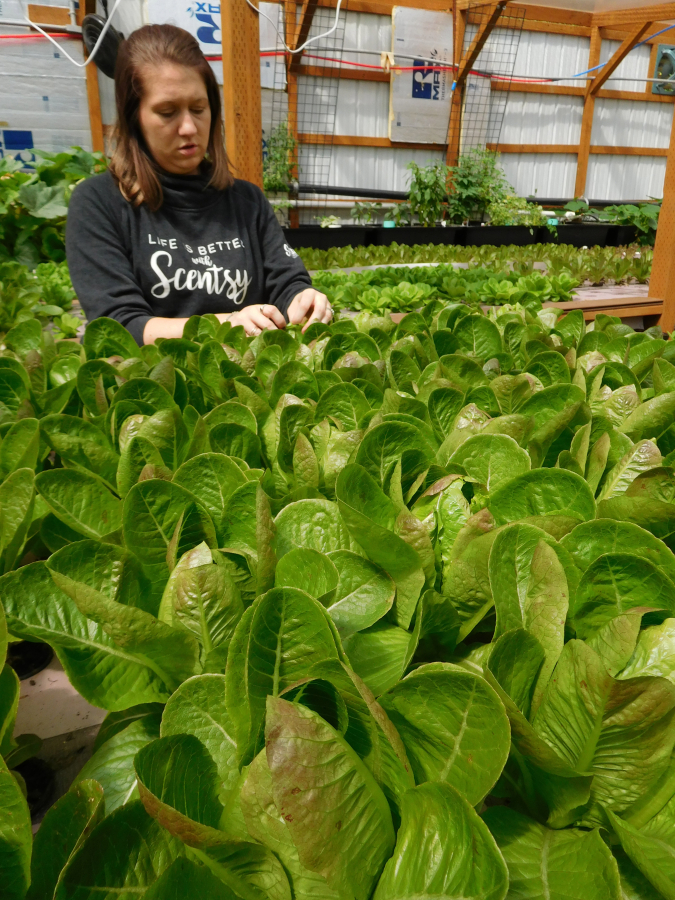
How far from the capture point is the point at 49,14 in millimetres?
7113

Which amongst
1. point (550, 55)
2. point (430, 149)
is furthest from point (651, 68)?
point (430, 149)

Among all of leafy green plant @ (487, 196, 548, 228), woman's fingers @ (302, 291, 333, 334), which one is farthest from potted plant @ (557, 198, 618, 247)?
woman's fingers @ (302, 291, 333, 334)

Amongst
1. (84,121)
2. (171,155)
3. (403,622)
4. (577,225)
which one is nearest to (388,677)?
(403,622)

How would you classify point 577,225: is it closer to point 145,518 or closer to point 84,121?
point 84,121

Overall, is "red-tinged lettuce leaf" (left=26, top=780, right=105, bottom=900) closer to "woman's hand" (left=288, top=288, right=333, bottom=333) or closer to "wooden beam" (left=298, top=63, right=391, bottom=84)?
"woman's hand" (left=288, top=288, right=333, bottom=333)

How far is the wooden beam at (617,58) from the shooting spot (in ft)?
33.1

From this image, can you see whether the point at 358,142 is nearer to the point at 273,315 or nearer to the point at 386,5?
the point at 386,5

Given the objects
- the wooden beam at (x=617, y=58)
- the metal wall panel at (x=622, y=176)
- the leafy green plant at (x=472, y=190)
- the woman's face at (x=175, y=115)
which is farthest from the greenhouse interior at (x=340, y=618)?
the metal wall panel at (x=622, y=176)

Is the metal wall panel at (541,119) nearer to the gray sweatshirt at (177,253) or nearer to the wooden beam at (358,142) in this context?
the wooden beam at (358,142)

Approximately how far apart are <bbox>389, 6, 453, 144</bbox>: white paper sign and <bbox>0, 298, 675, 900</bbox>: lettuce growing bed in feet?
35.1

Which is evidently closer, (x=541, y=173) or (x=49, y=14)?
(x=49, y=14)

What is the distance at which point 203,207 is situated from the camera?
2742mm

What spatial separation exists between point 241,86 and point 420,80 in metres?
8.68

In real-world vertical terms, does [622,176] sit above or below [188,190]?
above
